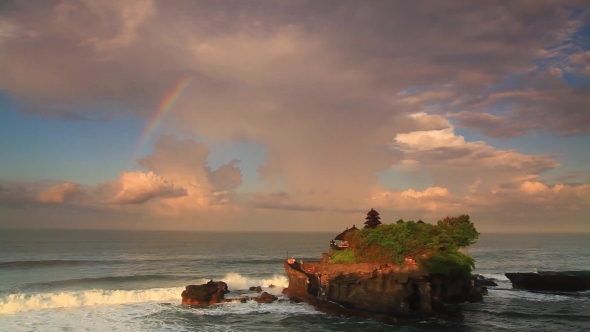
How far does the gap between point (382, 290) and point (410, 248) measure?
4590 millimetres

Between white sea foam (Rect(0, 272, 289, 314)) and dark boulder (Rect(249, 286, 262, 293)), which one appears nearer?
white sea foam (Rect(0, 272, 289, 314))

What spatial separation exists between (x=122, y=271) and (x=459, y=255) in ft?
167

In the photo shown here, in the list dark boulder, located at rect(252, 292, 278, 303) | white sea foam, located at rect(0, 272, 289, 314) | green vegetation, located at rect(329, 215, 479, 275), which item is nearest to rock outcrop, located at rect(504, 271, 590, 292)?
green vegetation, located at rect(329, 215, 479, 275)

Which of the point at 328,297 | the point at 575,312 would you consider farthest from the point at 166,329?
the point at 575,312

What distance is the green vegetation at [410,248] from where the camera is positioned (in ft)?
113

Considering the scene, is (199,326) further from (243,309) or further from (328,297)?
(328,297)

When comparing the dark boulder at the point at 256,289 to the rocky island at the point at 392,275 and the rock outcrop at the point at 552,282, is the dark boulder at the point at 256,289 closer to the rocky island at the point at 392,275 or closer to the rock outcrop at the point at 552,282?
the rocky island at the point at 392,275

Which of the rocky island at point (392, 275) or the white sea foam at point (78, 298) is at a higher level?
the rocky island at point (392, 275)

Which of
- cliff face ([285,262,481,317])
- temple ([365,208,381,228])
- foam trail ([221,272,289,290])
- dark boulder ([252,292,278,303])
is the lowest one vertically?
foam trail ([221,272,289,290])

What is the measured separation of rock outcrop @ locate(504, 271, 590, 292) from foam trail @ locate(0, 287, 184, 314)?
40.7 m

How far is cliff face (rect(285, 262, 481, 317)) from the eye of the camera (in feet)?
112

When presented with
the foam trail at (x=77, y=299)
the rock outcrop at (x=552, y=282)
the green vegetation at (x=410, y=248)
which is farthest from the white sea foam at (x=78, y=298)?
the rock outcrop at (x=552, y=282)

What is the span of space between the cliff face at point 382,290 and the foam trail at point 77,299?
16.1m

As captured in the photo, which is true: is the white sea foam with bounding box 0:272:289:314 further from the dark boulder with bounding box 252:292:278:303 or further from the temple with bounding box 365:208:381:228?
the temple with bounding box 365:208:381:228
